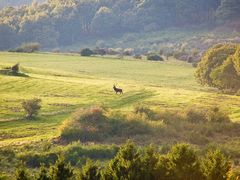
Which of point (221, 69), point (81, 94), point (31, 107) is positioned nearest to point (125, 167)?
point (31, 107)

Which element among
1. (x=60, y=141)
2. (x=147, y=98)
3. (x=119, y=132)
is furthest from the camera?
(x=147, y=98)

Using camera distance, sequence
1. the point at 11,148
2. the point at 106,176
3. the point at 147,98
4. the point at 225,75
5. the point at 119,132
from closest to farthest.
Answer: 1. the point at 106,176
2. the point at 11,148
3. the point at 119,132
4. the point at 147,98
5. the point at 225,75

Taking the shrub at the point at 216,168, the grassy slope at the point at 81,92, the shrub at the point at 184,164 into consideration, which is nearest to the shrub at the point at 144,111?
the grassy slope at the point at 81,92

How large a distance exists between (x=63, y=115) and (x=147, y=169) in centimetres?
2991

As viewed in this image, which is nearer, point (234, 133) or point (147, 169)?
point (147, 169)

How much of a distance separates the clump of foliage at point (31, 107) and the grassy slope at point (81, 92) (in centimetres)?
99

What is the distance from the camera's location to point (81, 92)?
238 ft

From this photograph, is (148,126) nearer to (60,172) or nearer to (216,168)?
(216,168)

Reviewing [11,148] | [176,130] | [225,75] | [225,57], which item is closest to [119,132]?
[176,130]

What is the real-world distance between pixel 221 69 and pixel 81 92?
86.2ft

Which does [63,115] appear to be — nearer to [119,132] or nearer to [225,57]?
[119,132]

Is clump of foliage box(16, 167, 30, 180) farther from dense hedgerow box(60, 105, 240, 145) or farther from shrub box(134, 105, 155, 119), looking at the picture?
shrub box(134, 105, 155, 119)

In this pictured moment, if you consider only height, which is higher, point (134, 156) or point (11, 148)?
point (134, 156)

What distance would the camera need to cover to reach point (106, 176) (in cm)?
3144
